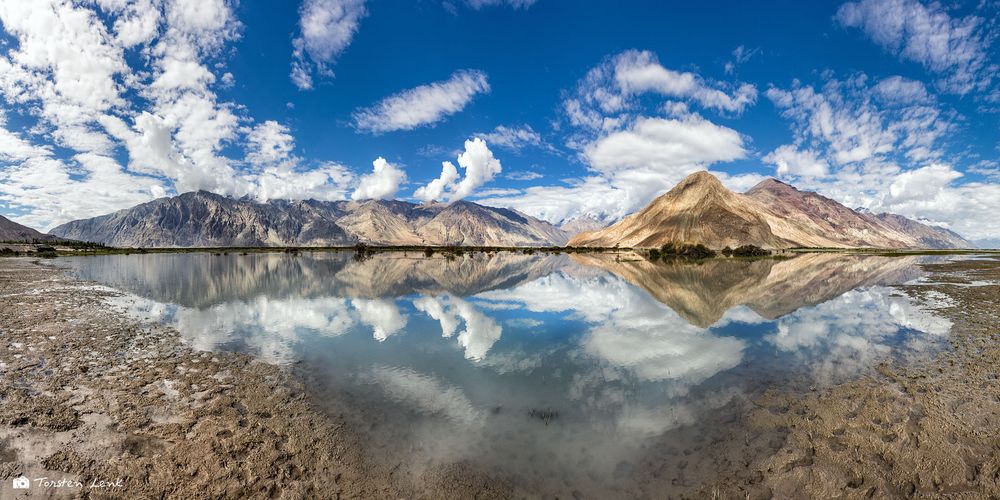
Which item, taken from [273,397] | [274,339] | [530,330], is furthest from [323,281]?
[273,397]

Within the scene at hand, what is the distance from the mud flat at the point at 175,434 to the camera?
362 inches

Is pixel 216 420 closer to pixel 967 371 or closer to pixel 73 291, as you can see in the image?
pixel 967 371

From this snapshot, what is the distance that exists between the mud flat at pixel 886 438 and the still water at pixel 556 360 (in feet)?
3.12

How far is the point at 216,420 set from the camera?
40.4 feet

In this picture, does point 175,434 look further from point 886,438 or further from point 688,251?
point 688,251

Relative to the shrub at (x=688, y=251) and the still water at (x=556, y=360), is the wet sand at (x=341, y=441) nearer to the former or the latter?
the still water at (x=556, y=360)

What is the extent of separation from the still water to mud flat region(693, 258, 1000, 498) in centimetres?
95

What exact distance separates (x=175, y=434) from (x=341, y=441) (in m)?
4.59

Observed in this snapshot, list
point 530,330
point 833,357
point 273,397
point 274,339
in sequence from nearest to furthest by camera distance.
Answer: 1. point 273,397
2. point 833,357
3. point 274,339
4. point 530,330

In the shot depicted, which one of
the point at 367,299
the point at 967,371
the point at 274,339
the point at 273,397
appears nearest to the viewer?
the point at 273,397

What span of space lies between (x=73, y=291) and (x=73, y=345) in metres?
29.0

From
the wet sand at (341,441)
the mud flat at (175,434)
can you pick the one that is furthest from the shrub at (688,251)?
the mud flat at (175,434)

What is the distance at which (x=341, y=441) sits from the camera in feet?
36.8

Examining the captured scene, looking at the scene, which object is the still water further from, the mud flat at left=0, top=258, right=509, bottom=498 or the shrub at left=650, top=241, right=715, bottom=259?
the shrub at left=650, top=241, right=715, bottom=259
